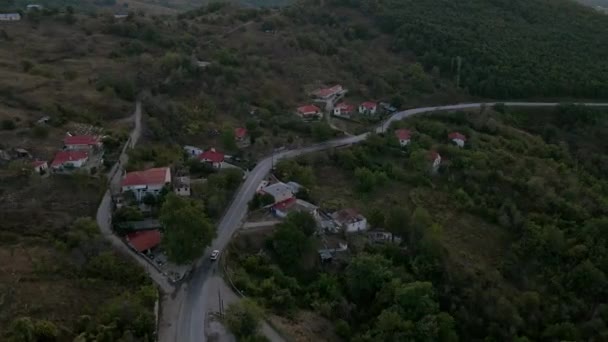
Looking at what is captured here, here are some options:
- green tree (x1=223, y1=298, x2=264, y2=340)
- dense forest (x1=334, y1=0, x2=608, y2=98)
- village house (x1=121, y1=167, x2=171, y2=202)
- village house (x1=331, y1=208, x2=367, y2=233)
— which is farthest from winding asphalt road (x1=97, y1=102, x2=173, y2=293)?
dense forest (x1=334, y1=0, x2=608, y2=98)

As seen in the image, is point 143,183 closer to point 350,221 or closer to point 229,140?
point 229,140

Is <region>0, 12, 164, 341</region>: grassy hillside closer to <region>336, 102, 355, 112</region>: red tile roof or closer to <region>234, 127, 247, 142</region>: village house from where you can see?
<region>234, 127, 247, 142</region>: village house

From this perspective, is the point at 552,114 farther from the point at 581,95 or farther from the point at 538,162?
the point at 538,162

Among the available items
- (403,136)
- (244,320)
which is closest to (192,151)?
(403,136)

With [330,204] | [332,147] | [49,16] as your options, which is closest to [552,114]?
[332,147]

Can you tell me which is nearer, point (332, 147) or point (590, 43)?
point (332, 147)

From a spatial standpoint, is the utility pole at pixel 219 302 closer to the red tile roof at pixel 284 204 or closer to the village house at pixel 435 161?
the red tile roof at pixel 284 204
